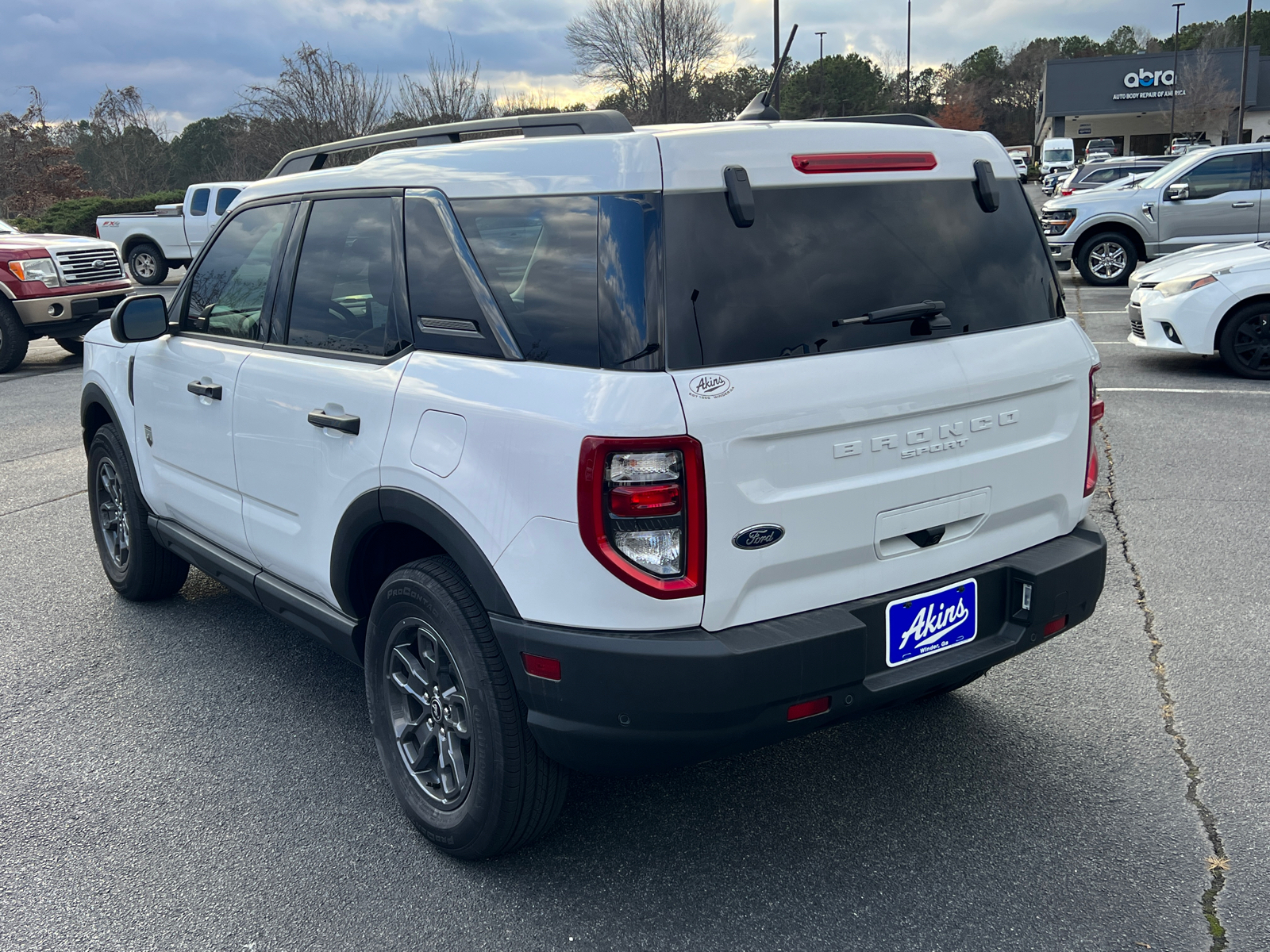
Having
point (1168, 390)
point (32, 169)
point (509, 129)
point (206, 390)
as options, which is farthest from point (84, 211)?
point (509, 129)

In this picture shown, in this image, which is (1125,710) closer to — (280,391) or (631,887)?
(631,887)

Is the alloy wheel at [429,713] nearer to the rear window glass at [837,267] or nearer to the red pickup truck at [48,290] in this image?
the rear window glass at [837,267]

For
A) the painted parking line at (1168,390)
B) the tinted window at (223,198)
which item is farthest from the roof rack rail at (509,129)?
the tinted window at (223,198)

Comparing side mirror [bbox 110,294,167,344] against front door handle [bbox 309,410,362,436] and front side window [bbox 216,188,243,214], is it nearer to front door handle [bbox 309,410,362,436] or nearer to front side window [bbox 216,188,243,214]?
front door handle [bbox 309,410,362,436]

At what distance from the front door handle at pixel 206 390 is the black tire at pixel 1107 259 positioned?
14.9 metres

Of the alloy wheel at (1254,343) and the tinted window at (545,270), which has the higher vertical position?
the tinted window at (545,270)

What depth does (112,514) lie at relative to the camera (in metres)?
5.14

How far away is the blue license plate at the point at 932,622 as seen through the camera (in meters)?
2.65

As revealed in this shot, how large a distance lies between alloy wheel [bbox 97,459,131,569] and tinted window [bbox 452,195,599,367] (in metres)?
3.04

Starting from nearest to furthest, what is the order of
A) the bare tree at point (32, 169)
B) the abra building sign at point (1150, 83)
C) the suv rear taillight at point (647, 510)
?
the suv rear taillight at point (647, 510) < the bare tree at point (32, 169) < the abra building sign at point (1150, 83)

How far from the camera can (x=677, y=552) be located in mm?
2377

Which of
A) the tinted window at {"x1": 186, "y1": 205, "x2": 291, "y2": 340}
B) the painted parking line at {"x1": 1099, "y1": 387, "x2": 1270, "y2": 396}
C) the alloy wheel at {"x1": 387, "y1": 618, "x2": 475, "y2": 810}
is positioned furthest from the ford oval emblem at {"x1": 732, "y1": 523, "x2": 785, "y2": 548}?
the painted parking line at {"x1": 1099, "y1": 387, "x2": 1270, "y2": 396}

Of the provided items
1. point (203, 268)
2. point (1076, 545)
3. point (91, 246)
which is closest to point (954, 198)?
point (1076, 545)

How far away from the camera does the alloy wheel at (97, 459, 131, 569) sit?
5.01 m
